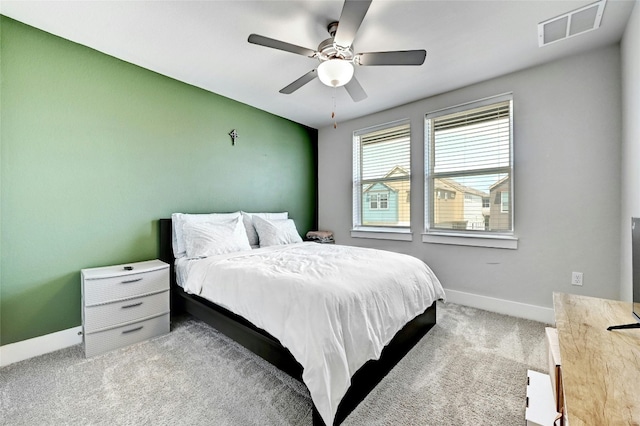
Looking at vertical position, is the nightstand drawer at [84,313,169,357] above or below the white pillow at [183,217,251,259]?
below

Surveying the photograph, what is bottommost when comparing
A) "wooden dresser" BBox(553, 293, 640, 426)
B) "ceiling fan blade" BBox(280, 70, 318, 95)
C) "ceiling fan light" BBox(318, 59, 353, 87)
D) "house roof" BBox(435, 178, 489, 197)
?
"wooden dresser" BBox(553, 293, 640, 426)

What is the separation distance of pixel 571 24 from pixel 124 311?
4.16 metres

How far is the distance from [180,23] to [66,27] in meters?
0.91

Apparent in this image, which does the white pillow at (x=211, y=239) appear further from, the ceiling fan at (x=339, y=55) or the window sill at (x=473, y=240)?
the window sill at (x=473, y=240)

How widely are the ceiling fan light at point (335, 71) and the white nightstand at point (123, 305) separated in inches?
85.0

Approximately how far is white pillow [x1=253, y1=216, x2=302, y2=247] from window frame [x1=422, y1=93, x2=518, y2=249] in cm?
171

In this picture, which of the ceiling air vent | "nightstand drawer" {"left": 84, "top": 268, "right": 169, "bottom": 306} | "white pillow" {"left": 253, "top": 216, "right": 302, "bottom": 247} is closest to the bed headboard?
"nightstand drawer" {"left": 84, "top": 268, "right": 169, "bottom": 306}

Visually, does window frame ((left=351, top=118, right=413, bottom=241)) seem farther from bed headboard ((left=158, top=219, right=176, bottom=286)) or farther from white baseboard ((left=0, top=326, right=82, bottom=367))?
white baseboard ((left=0, top=326, right=82, bottom=367))

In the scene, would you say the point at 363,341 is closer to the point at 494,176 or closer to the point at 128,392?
the point at 128,392

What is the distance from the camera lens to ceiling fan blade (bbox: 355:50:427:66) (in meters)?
1.85

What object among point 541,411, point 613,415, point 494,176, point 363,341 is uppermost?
point 494,176

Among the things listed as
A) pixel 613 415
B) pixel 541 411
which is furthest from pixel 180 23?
→ pixel 541 411

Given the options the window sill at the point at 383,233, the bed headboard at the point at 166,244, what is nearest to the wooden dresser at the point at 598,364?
the window sill at the point at 383,233

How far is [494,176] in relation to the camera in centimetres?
287
